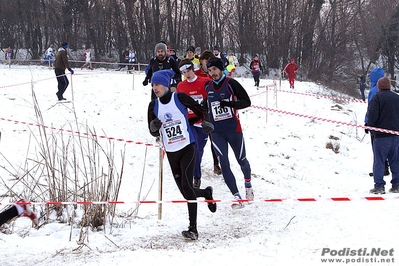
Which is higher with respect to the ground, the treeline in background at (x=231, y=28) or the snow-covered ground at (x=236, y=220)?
the treeline in background at (x=231, y=28)

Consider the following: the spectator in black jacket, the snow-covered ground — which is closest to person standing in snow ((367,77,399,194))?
the snow-covered ground

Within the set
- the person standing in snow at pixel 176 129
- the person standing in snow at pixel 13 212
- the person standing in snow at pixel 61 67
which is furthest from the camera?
the person standing in snow at pixel 61 67

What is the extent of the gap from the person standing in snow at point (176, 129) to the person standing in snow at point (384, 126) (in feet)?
10.9

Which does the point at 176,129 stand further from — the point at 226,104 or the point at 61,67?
the point at 61,67

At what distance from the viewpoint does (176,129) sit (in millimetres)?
5070

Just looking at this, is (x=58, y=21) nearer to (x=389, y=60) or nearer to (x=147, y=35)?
(x=147, y=35)

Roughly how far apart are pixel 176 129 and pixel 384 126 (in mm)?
3774

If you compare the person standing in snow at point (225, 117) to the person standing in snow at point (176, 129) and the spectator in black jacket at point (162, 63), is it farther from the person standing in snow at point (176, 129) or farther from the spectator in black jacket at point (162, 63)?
the spectator in black jacket at point (162, 63)

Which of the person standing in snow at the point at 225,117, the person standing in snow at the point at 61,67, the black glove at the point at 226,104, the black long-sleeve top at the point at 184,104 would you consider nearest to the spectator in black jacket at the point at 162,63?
the person standing in snow at the point at 225,117

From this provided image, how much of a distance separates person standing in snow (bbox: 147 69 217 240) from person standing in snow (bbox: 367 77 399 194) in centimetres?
331

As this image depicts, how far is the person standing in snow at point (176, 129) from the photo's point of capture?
4.98m

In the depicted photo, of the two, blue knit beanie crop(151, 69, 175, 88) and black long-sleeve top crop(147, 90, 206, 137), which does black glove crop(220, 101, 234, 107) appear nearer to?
black long-sleeve top crop(147, 90, 206, 137)

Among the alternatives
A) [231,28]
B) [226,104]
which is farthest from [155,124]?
[231,28]

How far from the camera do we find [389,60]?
44.0 meters
